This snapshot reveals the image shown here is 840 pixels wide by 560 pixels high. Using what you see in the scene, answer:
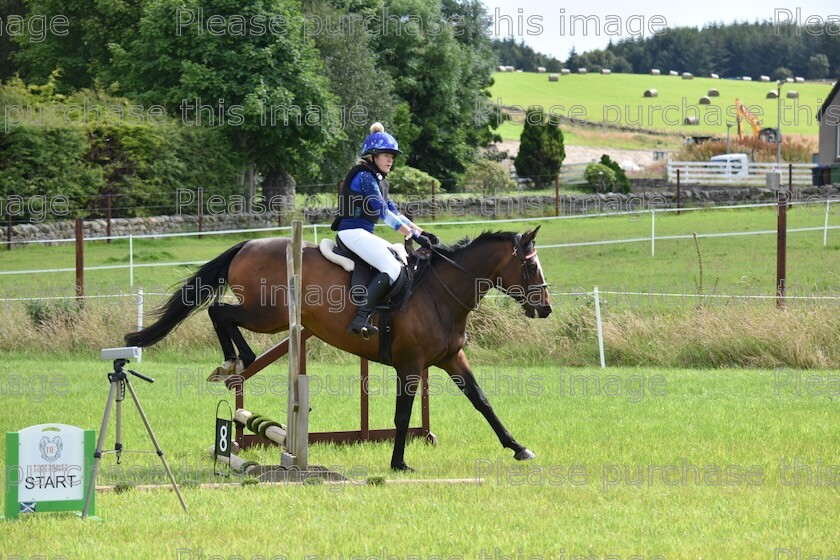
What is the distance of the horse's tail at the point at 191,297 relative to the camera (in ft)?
33.9

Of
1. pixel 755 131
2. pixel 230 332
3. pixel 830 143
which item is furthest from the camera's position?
→ pixel 755 131

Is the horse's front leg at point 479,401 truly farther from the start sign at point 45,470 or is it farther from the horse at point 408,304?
the start sign at point 45,470

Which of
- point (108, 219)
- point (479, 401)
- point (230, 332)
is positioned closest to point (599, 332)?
point (479, 401)

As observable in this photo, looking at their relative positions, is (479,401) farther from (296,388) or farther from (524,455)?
(296,388)

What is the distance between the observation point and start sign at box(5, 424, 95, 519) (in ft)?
25.2

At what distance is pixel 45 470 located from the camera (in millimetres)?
7723

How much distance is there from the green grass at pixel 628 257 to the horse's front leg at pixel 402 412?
31.5 ft

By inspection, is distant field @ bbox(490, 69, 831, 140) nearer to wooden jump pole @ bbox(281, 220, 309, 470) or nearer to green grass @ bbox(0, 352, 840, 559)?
green grass @ bbox(0, 352, 840, 559)

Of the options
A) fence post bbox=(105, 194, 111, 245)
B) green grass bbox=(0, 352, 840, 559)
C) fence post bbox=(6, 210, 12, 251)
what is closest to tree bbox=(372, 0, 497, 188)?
fence post bbox=(105, 194, 111, 245)

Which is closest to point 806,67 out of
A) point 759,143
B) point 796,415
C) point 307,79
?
point 759,143

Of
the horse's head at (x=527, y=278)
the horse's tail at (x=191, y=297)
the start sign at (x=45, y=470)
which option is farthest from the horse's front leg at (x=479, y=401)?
the start sign at (x=45, y=470)

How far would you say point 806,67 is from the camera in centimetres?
13288

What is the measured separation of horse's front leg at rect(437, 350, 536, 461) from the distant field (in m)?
61.6

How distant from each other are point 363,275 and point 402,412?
123 cm
